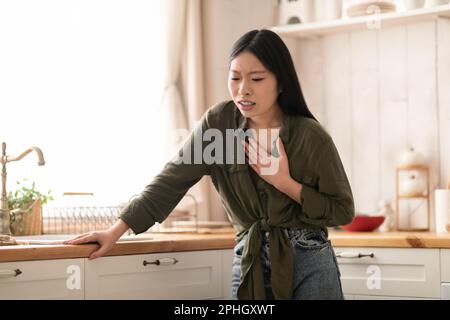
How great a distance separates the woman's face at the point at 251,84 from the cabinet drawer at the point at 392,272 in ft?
2.77

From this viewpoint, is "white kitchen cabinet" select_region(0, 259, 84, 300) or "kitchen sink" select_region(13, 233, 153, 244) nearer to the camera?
"white kitchen cabinet" select_region(0, 259, 84, 300)

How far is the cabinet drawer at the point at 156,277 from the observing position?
2090 millimetres

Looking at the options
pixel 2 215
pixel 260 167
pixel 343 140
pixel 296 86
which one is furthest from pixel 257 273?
pixel 343 140

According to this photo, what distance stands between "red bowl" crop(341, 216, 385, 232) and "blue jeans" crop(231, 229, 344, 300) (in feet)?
3.43

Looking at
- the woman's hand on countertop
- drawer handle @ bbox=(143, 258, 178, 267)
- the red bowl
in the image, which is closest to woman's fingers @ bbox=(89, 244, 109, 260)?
the woman's hand on countertop

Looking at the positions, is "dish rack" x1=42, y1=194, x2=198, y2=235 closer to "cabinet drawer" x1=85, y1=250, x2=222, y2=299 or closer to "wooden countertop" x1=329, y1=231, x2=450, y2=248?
"cabinet drawer" x1=85, y1=250, x2=222, y2=299

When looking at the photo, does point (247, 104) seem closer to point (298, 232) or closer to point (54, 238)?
point (298, 232)

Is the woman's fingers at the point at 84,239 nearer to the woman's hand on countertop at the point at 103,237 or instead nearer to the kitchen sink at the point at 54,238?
the woman's hand on countertop at the point at 103,237

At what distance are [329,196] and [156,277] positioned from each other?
640 mm

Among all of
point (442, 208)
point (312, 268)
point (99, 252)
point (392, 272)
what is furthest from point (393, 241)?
point (99, 252)

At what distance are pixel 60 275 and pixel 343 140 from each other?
5.42 feet

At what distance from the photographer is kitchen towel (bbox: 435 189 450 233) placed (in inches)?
112

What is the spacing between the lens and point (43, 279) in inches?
76.4

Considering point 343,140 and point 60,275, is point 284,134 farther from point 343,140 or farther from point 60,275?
point 343,140
